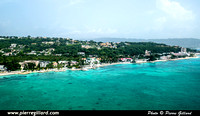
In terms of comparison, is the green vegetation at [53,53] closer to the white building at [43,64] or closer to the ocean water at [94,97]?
the white building at [43,64]

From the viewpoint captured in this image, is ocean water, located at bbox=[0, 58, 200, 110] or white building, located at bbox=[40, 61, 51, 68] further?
white building, located at bbox=[40, 61, 51, 68]

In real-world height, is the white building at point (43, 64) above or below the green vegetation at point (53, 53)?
below

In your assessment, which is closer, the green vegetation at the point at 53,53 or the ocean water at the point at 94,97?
the ocean water at the point at 94,97

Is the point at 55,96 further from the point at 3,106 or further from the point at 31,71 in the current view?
the point at 31,71

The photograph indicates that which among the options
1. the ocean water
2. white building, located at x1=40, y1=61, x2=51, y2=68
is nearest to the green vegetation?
white building, located at x1=40, y1=61, x2=51, y2=68

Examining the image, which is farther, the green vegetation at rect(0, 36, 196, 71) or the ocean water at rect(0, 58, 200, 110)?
the green vegetation at rect(0, 36, 196, 71)

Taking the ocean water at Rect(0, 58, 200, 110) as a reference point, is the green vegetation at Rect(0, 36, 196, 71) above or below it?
above

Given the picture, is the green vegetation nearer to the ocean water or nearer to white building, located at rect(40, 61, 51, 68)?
white building, located at rect(40, 61, 51, 68)

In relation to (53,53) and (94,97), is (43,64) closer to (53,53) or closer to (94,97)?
(53,53)

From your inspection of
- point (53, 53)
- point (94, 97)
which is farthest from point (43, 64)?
point (94, 97)

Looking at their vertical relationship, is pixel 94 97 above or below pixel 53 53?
below

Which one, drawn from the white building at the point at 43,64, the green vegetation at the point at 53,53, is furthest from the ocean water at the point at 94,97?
the green vegetation at the point at 53,53
